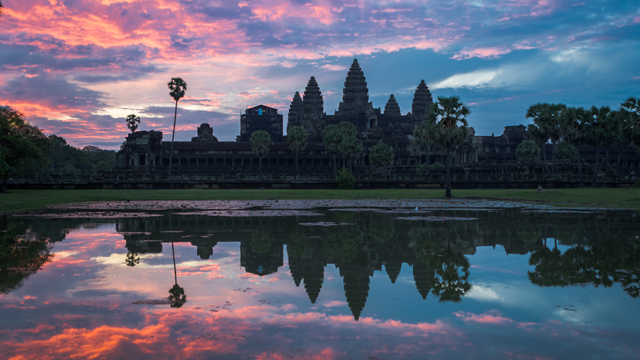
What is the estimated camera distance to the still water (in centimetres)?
626

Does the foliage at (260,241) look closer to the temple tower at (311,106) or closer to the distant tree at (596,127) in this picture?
the distant tree at (596,127)

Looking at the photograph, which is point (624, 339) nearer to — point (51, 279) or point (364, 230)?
point (51, 279)

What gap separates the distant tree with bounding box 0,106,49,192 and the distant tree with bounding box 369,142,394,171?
59670mm

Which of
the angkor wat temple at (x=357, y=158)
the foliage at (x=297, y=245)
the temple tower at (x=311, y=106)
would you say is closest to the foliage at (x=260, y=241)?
the foliage at (x=297, y=245)

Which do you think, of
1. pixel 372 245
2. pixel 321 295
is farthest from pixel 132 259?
pixel 372 245

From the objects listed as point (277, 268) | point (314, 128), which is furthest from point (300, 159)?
point (277, 268)

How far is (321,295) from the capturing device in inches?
344

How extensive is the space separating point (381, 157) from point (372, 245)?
277ft

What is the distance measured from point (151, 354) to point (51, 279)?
16.7 ft

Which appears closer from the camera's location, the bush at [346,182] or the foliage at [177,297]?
the foliage at [177,297]

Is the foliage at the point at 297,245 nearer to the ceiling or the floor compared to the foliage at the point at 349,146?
nearer to the floor

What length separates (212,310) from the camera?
7832 mm

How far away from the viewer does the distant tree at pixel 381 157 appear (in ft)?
321

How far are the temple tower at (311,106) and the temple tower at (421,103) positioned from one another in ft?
90.4
